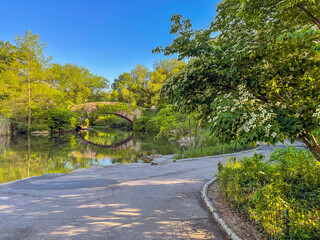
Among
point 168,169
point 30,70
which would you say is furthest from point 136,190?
point 30,70

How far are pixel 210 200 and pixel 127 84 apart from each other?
43965 mm

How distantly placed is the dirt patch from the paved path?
24 cm

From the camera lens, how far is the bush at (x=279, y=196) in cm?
256

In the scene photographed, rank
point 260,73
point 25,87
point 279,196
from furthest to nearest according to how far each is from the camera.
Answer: point 25,87, point 260,73, point 279,196

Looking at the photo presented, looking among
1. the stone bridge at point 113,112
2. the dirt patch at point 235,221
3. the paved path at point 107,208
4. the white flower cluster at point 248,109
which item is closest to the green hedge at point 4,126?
the stone bridge at point 113,112

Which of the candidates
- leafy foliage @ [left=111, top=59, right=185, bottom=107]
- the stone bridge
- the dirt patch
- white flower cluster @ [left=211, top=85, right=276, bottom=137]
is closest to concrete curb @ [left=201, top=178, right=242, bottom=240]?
the dirt patch

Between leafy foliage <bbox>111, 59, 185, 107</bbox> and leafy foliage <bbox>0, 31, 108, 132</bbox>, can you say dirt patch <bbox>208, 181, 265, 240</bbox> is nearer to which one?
leafy foliage <bbox>0, 31, 108, 132</bbox>

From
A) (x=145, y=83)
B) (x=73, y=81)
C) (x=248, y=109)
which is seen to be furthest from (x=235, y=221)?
(x=145, y=83)

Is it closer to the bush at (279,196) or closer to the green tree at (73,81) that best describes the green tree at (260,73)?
the bush at (279,196)

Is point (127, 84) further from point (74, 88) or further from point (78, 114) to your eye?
point (78, 114)

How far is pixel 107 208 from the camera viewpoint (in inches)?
166

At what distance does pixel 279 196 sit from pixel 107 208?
3183 mm

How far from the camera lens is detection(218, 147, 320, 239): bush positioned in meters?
2.56

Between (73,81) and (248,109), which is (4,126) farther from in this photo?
(248,109)
